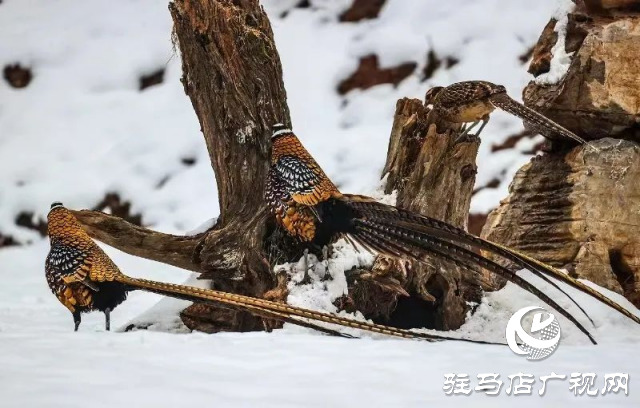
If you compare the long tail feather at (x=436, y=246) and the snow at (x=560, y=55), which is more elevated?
the snow at (x=560, y=55)

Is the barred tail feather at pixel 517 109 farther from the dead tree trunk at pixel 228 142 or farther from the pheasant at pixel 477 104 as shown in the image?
the dead tree trunk at pixel 228 142

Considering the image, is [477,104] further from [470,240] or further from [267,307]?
[267,307]

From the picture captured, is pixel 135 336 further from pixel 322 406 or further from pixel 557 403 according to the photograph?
pixel 557 403

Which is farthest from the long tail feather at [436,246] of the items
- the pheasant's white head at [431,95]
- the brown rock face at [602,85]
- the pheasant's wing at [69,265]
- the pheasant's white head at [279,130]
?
the brown rock face at [602,85]

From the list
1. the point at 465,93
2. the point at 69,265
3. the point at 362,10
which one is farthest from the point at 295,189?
the point at 362,10

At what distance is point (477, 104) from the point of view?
375 centimetres

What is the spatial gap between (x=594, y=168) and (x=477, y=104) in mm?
990

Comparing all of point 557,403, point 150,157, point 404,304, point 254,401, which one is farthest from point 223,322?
point 150,157

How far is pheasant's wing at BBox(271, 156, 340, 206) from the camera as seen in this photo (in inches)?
141

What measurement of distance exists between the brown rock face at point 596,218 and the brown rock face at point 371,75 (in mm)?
2340

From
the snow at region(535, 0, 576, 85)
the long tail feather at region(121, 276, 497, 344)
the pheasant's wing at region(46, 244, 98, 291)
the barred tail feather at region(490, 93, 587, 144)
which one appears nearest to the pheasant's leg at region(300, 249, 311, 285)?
the long tail feather at region(121, 276, 497, 344)

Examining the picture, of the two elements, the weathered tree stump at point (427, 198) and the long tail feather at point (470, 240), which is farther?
the weathered tree stump at point (427, 198)

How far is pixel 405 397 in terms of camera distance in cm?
204

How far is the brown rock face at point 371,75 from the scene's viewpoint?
647 centimetres
